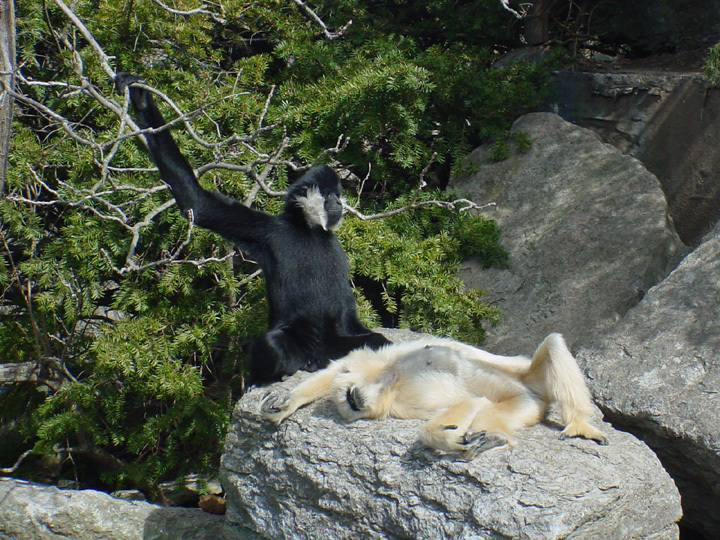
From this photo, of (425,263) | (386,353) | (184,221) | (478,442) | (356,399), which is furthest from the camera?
(425,263)

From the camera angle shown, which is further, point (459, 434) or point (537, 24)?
point (537, 24)

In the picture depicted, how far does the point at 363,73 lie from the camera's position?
24.1ft

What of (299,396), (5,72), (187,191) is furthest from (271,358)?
(5,72)

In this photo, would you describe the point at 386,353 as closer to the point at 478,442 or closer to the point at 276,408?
the point at 276,408

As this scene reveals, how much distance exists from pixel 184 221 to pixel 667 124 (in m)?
5.22

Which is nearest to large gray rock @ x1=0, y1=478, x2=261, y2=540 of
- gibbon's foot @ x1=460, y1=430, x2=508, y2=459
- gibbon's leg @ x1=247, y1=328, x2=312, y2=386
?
gibbon's leg @ x1=247, y1=328, x2=312, y2=386

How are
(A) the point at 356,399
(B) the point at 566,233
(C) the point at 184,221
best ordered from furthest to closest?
(B) the point at 566,233, (C) the point at 184,221, (A) the point at 356,399

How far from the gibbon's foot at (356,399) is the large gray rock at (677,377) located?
1.81 metres

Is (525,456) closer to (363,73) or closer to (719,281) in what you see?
(719,281)

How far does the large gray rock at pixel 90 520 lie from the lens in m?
5.21

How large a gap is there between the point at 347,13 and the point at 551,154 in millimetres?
3150

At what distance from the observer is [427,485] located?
3.52 meters

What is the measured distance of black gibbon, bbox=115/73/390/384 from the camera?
16.7ft

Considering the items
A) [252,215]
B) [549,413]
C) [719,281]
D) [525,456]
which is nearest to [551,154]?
[719,281]
